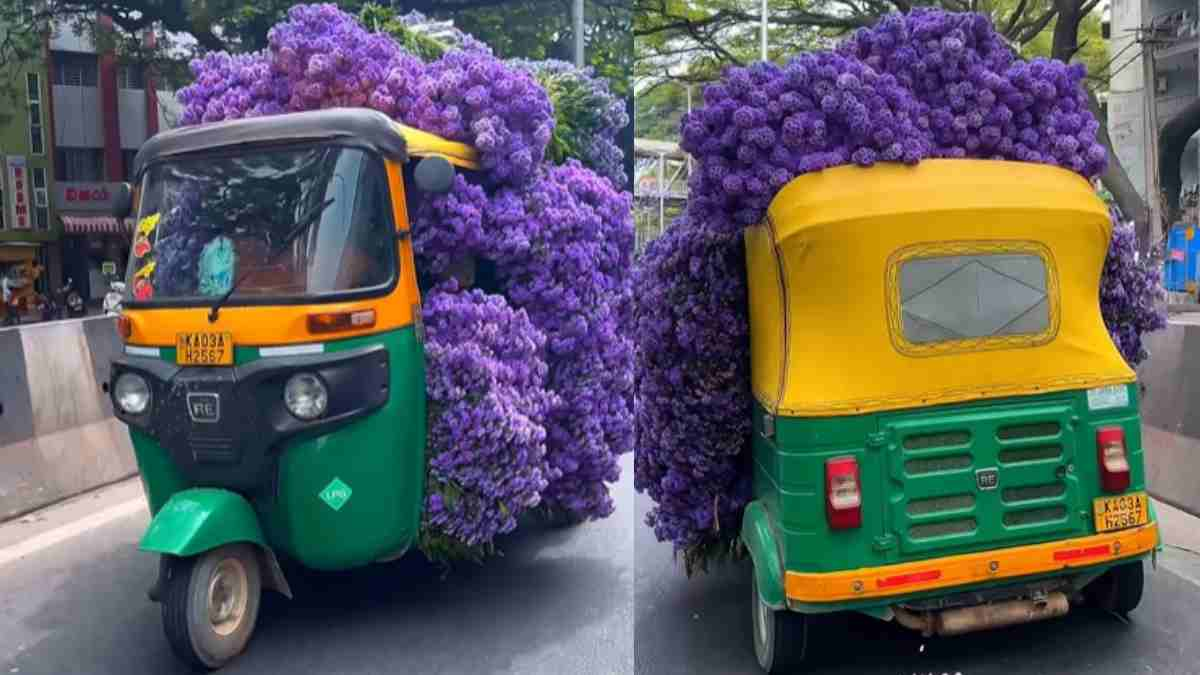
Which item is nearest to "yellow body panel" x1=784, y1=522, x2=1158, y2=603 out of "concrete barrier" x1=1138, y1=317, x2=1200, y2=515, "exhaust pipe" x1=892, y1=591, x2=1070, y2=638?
"exhaust pipe" x1=892, y1=591, x2=1070, y2=638

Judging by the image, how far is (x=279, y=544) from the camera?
4035 mm

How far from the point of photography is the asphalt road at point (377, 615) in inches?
160

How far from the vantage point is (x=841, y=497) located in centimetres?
356

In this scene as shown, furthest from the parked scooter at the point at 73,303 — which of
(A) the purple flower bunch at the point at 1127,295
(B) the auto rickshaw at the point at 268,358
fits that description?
(A) the purple flower bunch at the point at 1127,295

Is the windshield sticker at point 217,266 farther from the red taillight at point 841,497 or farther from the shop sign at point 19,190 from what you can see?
the shop sign at point 19,190

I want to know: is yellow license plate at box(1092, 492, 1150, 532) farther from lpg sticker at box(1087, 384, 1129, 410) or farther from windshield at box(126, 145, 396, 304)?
windshield at box(126, 145, 396, 304)

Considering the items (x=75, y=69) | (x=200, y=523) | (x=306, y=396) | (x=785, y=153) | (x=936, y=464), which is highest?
(x=75, y=69)

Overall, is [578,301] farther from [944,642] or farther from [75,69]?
[75,69]

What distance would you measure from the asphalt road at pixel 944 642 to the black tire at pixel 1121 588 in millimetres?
65

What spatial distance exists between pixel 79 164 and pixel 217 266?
13.0 metres

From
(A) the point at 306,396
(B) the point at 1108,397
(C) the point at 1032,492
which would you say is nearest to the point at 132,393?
(A) the point at 306,396

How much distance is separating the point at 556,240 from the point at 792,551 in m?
1.85

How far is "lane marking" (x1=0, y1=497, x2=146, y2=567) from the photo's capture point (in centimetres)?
551

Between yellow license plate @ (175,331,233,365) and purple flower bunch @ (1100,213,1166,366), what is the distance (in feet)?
11.1
